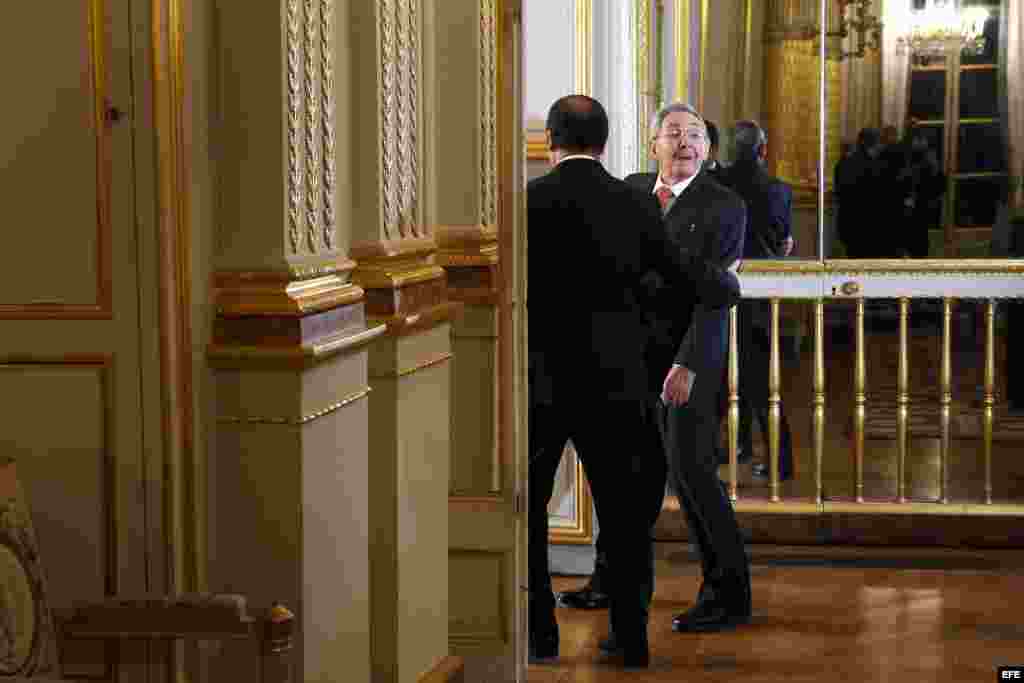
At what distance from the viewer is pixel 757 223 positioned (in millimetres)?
6293

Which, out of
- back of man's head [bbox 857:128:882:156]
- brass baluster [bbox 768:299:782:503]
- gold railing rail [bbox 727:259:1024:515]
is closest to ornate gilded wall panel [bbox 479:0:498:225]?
gold railing rail [bbox 727:259:1024:515]

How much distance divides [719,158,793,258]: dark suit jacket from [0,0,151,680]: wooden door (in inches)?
153

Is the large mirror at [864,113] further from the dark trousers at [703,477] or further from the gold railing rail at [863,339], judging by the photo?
the dark trousers at [703,477]

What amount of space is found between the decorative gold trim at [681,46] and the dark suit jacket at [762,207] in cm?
44

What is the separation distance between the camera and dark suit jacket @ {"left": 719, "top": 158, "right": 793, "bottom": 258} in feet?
20.6

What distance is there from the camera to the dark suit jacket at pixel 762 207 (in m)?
6.27

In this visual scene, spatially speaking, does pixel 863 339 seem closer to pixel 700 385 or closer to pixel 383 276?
pixel 700 385

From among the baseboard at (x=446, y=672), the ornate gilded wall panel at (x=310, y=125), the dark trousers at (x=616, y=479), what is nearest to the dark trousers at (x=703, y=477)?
the dark trousers at (x=616, y=479)

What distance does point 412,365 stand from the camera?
348cm

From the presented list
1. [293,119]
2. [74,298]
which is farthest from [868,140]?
[74,298]

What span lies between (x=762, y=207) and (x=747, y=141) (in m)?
0.27

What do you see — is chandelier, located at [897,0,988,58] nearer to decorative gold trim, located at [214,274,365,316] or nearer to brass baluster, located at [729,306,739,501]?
brass baluster, located at [729,306,739,501]

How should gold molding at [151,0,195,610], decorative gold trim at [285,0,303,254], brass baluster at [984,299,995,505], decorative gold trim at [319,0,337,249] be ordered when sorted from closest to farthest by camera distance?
gold molding at [151,0,195,610] → decorative gold trim at [285,0,303,254] → decorative gold trim at [319,0,337,249] → brass baluster at [984,299,995,505]

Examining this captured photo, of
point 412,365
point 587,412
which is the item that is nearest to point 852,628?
point 587,412
